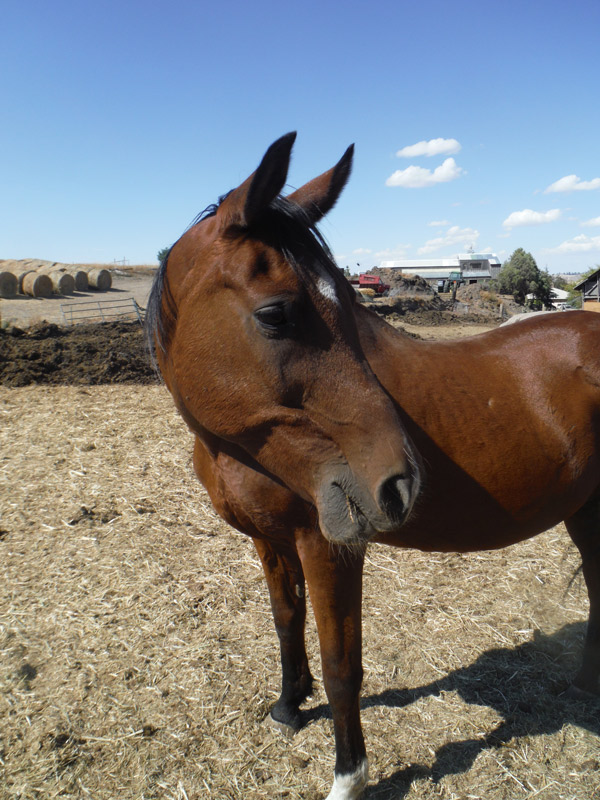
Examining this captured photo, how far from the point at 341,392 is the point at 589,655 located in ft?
8.13

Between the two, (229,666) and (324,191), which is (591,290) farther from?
(324,191)

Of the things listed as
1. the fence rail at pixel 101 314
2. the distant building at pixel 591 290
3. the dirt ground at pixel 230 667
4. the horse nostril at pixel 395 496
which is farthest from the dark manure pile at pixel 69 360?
the distant building at pixel 591 290

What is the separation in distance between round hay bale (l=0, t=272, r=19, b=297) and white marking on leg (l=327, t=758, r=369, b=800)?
3137 centimetres

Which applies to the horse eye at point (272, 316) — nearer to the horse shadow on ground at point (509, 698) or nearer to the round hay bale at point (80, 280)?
the horse shadow on ground at point (509, 698)

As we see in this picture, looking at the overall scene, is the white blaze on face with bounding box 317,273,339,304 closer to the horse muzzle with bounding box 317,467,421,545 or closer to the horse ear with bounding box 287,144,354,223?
the horse ear with bounding box 287,144,354,223

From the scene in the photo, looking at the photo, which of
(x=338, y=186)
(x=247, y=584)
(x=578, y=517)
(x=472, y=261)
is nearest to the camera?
(x=338, y=186)

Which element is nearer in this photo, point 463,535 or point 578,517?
point 463,535

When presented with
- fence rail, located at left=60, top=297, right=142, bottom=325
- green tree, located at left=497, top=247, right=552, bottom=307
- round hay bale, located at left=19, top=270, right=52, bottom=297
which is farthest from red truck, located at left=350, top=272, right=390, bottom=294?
round hay bale, located at left=19, top=270, right=52, bottom=297

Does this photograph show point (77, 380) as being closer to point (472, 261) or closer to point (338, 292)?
point (338, 292)

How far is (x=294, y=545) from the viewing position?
205cm

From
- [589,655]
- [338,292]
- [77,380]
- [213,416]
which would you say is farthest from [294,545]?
[77,380]

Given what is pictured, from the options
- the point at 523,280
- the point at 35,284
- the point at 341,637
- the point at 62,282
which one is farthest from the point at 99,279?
the point at 523,280

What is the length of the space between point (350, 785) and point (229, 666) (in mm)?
1026

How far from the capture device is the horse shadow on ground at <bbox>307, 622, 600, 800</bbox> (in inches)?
91.4
